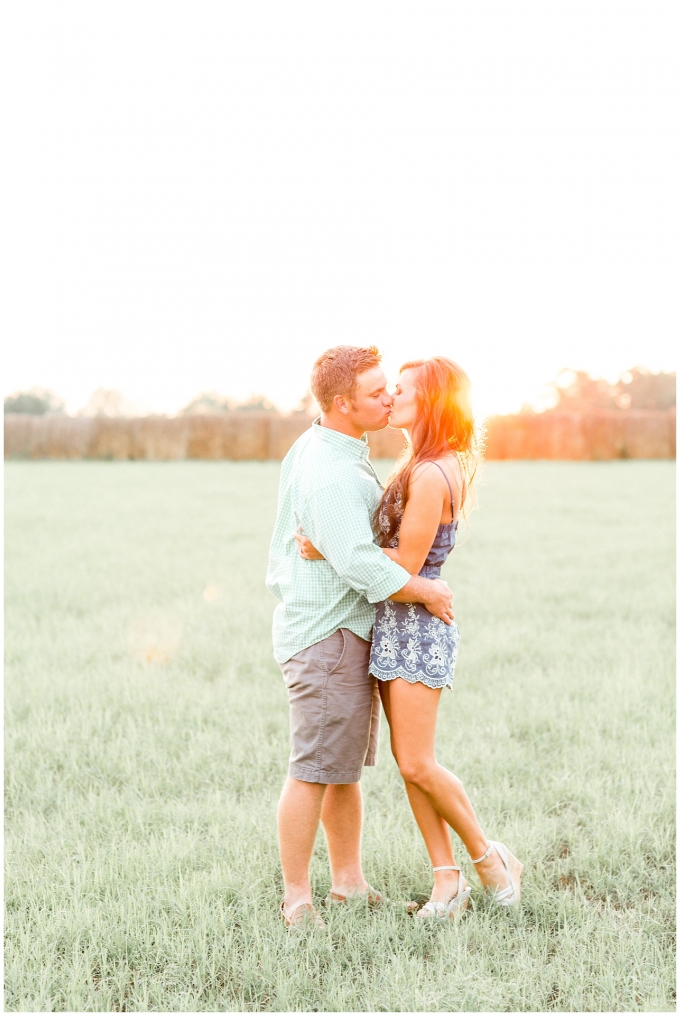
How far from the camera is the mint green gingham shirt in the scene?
2.64 metres

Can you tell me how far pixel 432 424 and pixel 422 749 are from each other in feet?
3.81

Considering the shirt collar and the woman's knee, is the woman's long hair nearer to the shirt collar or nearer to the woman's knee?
the shirt collar

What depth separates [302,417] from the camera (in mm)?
35781

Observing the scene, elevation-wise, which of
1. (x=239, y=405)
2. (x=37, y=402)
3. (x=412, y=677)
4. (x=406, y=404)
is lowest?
(x=412, y=677)

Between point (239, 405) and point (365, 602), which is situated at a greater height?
point (239, 405)

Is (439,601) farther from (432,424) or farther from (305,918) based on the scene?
(305,918)

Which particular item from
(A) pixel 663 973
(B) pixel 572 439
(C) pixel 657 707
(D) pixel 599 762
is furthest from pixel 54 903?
(B) pixel 572 439

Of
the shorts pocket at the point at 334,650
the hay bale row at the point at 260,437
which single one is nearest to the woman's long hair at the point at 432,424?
the shorts pocket at the point at 334,650

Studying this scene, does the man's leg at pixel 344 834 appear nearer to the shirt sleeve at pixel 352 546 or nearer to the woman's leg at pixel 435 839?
the woman's leg at pixel 435 839

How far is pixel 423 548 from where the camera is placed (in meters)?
2.73

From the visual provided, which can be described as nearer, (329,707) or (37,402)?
(329,707)

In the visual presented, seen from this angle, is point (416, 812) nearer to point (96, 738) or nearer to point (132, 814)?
point (132, 814)

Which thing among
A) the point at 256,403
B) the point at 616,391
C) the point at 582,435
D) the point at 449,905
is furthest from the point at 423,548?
the point at 616,391

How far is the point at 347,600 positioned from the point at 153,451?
3454 centimetres
